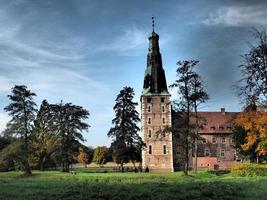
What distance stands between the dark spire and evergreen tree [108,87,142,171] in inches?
529

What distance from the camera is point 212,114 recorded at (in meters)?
95.1

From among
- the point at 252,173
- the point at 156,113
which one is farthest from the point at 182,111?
the point at 156,113

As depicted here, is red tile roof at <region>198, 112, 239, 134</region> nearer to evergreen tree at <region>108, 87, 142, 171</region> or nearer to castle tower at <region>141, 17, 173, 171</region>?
castle tower at <region>141, 17, 173, 171</region>

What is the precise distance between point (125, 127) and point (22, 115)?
55.0 ft

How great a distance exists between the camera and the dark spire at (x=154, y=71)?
8088 centimetres

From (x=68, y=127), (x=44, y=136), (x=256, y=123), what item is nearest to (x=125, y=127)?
(x=68, y=127)

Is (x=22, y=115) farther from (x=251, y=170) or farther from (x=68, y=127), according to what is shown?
(x=251, y=170)

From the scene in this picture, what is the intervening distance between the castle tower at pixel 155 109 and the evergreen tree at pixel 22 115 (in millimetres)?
26039

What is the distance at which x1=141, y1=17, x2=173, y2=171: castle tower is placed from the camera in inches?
3044

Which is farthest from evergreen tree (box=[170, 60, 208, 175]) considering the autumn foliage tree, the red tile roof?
the red tile roof

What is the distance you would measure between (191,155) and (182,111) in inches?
1420

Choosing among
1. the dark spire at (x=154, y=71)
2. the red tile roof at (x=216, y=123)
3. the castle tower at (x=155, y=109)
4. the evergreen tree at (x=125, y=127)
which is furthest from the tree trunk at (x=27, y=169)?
the red tile roof at (x=216, y=123)

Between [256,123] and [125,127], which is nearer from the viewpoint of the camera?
[256,123]

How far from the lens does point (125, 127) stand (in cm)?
6688
